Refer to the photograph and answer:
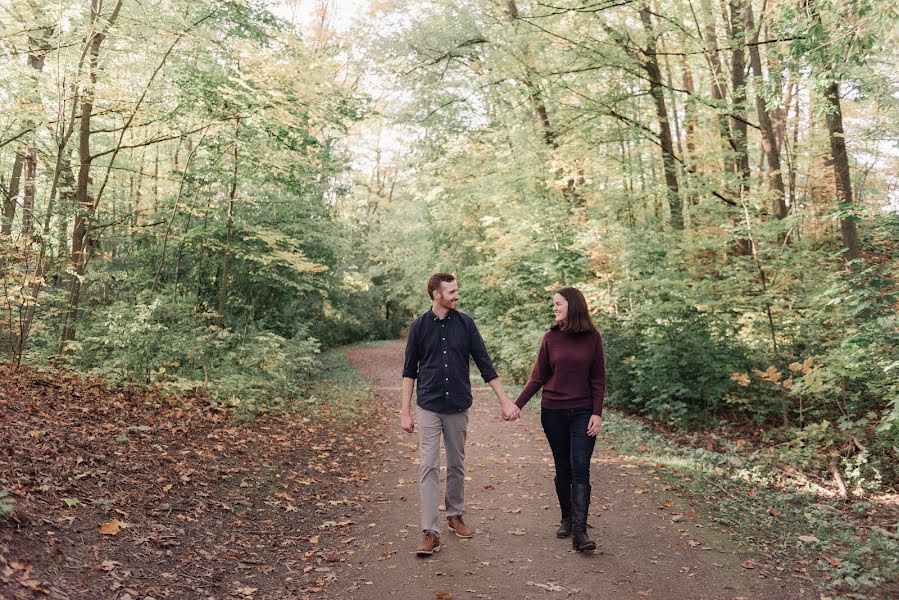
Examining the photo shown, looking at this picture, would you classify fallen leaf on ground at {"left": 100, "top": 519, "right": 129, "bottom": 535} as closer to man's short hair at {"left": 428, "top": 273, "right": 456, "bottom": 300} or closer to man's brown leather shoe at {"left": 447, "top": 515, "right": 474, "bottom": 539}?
man's brown leather shoe at {"left": 447, "top": 515, "right": 474, "bottom": 539}

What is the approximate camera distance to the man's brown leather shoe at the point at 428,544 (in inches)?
187

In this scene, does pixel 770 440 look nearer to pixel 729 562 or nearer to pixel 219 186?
pixel 729 562

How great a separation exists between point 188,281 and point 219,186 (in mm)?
2844

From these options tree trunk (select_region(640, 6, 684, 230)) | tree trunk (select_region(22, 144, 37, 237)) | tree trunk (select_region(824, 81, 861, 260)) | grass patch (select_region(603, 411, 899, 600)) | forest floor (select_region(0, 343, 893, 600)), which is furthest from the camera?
tree trunk (select_region(640, 6, 684, 230))

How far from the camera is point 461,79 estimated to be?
63.9 feet

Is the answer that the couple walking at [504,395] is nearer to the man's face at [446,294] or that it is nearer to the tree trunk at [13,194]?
the man's face at [446,294]

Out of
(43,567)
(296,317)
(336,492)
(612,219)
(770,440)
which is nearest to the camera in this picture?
(43,567)

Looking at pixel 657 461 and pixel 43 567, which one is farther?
pixel 657 461

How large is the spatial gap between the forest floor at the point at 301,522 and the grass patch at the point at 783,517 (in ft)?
0.13

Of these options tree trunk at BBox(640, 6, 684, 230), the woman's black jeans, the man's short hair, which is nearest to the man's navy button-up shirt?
the man's short hair

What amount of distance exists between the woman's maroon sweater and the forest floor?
1230 millimetres

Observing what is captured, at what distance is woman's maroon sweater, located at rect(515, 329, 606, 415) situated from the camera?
15.8 ft

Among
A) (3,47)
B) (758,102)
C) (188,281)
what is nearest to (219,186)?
(188,281)

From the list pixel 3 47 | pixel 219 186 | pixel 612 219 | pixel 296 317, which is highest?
pixel 3 47
